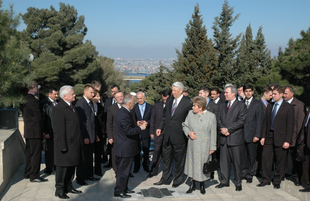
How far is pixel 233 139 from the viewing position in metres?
5.59

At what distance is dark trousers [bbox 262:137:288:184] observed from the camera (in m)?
5.67

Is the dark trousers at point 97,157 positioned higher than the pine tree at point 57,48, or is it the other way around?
the pine tree at point 57,48

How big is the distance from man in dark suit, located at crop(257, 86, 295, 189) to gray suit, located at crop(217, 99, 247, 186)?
0.61m

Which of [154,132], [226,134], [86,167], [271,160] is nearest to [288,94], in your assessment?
[271,160]

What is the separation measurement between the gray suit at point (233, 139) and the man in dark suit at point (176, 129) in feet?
2.53

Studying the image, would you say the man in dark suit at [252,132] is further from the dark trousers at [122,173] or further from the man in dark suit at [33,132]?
the man in dark suit at [33,132]

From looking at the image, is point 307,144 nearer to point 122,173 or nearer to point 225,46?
point 122,173

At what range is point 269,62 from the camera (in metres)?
36.5

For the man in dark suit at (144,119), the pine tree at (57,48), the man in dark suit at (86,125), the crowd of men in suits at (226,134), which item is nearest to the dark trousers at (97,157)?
the crowd of men in suits at (226,134)

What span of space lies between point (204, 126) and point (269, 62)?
1367 inches

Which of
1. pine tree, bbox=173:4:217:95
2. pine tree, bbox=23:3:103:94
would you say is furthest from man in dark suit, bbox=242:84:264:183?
pine tree, bbox=23:3:103:94

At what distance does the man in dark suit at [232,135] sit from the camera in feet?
18.2

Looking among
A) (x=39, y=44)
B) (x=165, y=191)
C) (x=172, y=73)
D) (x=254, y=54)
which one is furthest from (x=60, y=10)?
(x=165, y=191)

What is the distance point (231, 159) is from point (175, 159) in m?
1.14
